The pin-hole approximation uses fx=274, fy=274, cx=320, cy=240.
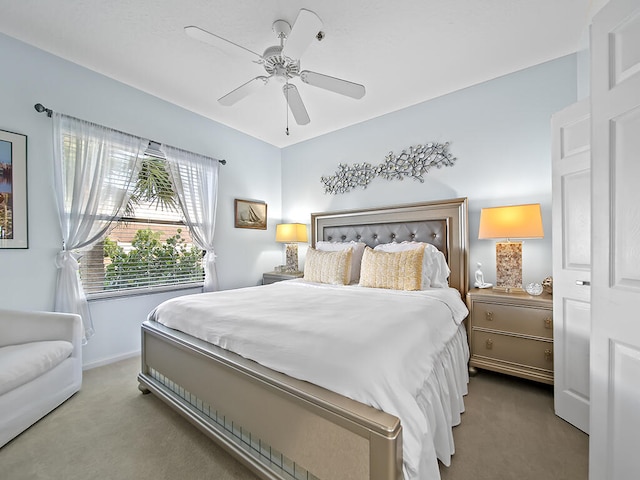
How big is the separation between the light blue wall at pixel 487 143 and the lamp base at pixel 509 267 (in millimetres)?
206

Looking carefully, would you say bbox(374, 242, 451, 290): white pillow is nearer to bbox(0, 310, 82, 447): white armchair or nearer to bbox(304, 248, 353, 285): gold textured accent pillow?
bbox(304, 248, 353, 285): gold textured accent pillow

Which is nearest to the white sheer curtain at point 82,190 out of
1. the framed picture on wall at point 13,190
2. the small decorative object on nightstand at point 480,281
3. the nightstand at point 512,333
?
the framed picture on wall at point 13,190

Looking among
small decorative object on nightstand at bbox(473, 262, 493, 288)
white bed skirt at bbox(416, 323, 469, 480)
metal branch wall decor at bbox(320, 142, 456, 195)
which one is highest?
metal branch wall decor at bbox(320, 142, 456, 195)

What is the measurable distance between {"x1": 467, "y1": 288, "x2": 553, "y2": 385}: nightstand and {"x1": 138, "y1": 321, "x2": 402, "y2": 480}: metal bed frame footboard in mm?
1798

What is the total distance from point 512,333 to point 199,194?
352 centimetres

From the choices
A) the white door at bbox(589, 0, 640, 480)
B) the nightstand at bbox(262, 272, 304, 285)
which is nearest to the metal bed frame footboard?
the white door at bbox(589, 0, 640, 480)

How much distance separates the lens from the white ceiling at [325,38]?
1912 mm

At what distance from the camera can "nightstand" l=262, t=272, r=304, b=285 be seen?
12.5 feet

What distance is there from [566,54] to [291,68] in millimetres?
2408

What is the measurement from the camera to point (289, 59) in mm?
1934

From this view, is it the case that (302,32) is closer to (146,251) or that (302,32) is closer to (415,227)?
(415,227)

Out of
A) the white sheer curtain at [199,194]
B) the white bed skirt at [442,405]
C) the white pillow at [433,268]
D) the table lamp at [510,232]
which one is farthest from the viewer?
the white sheer curtain at [199,194]

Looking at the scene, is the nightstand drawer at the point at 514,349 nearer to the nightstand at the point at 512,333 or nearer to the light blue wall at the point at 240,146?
the nightstand at the point at 512,333

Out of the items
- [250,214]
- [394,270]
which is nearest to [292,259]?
[250,214]
